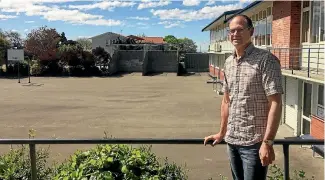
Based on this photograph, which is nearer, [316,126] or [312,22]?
[316,126]

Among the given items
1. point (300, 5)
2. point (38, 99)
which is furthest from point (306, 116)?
point (38, 99)

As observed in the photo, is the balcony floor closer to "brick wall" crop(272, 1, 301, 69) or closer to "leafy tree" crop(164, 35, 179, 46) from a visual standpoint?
"brick wall" crop(272, 1, 301, 69)

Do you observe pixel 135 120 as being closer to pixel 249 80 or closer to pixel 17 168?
pixel 17 168

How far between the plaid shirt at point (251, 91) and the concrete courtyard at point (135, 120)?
5.90m

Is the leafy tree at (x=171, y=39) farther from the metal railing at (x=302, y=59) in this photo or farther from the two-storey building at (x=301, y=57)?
the metal railing at (x=302, y=59)

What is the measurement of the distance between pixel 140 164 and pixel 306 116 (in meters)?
11.3

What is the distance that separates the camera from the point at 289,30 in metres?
13.6

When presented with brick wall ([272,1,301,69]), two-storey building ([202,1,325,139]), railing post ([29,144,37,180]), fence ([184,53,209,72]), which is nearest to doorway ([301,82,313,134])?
two-storey building ([202,1,325,139])

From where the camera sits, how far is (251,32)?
2771 mm

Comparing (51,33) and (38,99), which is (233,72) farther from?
(51,33)

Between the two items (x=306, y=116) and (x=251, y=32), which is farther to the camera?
(x=306, y=116)

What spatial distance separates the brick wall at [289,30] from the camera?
43.9 feet

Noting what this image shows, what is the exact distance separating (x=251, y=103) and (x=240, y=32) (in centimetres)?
49

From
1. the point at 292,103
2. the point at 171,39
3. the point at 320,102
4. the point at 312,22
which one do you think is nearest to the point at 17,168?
the point at 320,102
